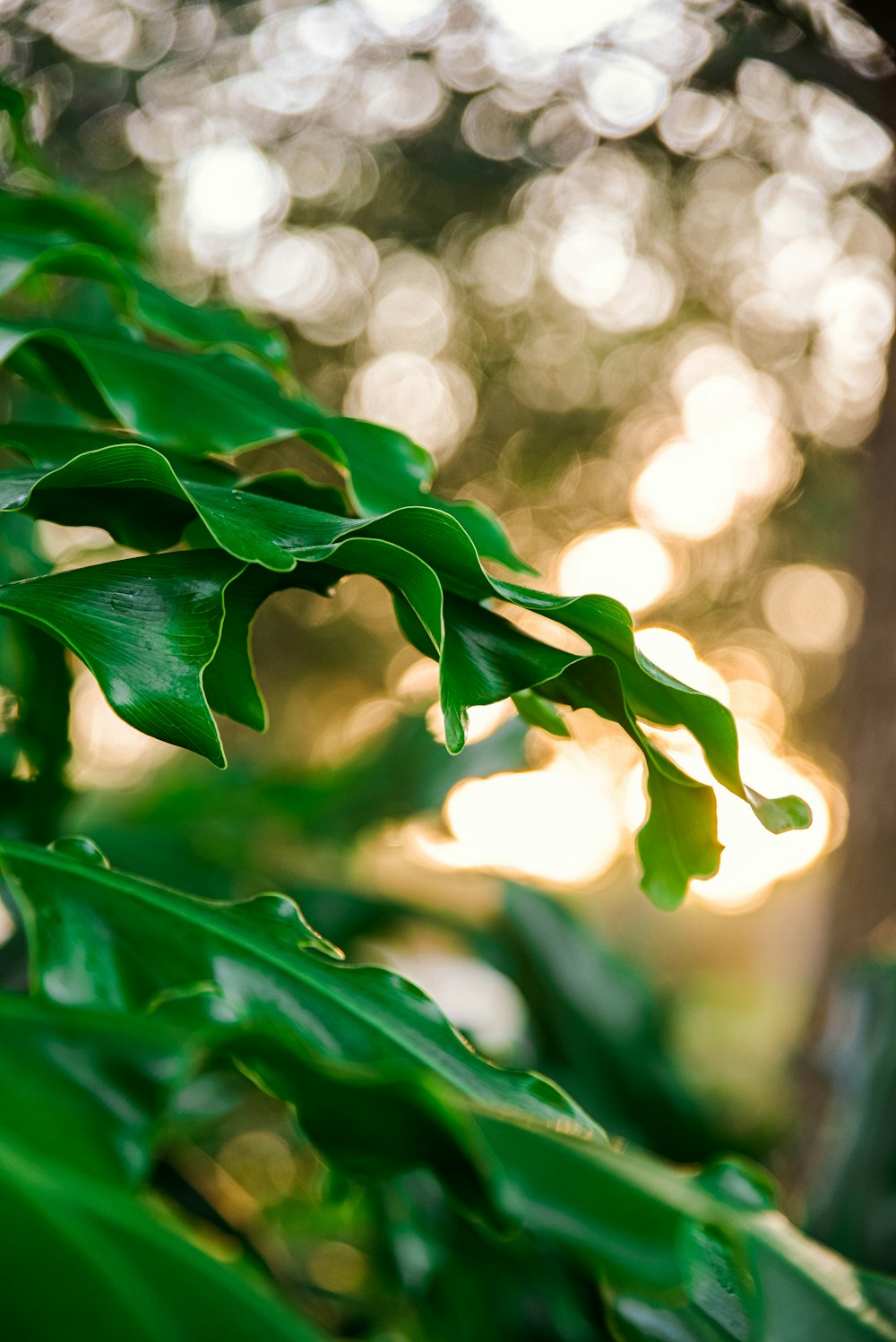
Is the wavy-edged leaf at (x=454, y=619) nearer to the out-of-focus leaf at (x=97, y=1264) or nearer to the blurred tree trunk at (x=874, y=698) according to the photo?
the out-of-focus leaf at (x=97, y=1264)

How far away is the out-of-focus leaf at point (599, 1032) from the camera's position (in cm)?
87

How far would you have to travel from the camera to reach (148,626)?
1.04 feet

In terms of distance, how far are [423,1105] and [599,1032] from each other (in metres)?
0.73

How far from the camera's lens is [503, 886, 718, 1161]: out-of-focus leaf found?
0.87 meters

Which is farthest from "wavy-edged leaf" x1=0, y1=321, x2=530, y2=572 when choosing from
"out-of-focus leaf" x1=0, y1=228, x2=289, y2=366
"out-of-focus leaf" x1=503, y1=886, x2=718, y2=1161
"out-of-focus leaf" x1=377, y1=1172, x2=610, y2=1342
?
"out-of-focus leaf" x1=503, y1=886, x2=718, y2=1161

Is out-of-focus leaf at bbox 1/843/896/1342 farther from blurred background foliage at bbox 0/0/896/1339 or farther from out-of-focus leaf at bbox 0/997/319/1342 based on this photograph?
blurred background foliage at bbox 0/0/896/1339

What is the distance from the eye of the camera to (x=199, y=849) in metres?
0.96

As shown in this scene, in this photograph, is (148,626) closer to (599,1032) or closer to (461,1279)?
(461,1279)

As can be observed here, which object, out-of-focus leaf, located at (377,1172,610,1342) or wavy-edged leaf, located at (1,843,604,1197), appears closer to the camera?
wavy-edged leaf, located at (1,843,604,1197)

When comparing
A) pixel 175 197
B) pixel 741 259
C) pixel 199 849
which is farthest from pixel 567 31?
pixel 199 849

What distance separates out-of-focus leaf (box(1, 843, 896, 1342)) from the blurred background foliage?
7.0 inches

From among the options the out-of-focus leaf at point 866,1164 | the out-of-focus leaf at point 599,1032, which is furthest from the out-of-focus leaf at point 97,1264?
the out-of-focus leaf at point 599,1032

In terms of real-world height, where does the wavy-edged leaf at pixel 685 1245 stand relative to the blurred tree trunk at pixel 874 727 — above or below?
above

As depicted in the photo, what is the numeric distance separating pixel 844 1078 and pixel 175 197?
7.57ft
